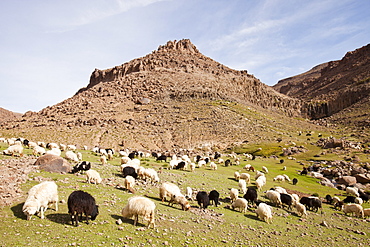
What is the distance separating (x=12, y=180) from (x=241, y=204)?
14779 mm

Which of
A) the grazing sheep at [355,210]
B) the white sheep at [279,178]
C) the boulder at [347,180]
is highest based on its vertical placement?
the white sheep at [279,178]

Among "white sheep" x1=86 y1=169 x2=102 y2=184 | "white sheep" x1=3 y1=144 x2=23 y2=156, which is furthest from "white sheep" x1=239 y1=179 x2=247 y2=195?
"white sheep" x1=3 y1=144 x2=23 y2=156

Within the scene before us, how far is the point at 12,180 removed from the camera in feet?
47.2

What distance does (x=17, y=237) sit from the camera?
8.55m

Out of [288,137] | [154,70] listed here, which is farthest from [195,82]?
[288,137]

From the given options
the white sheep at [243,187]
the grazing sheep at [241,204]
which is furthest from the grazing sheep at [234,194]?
the white sheep at [243,187]

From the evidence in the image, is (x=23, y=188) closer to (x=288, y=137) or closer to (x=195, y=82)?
(x=288, y=137)

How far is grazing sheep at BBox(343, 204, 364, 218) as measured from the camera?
22.1 meters

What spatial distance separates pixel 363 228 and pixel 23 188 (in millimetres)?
23432

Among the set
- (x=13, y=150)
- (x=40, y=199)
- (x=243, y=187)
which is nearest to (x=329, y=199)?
(x=243, y=187)

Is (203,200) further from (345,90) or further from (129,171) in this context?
(345,90)

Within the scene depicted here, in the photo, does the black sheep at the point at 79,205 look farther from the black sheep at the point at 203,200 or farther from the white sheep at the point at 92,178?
the black sheep at the point at 203,200

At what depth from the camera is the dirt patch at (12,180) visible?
1157 cm

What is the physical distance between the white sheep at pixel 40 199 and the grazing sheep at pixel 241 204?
38.5 ft
